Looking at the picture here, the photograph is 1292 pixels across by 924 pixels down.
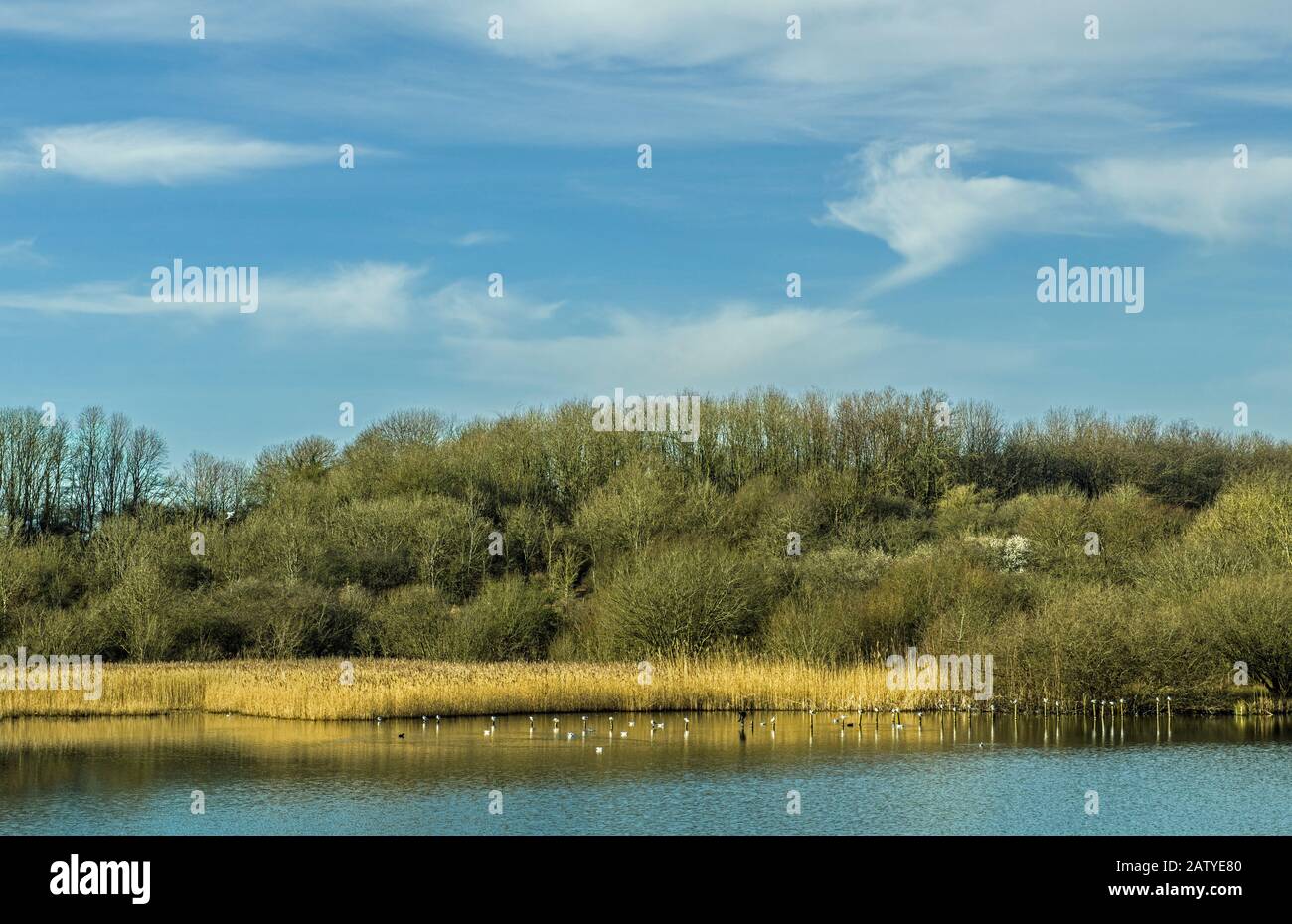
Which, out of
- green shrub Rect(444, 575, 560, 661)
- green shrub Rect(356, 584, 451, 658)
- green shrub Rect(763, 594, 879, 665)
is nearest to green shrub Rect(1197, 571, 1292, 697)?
green shrub Rect(763, 594, 879, 665)

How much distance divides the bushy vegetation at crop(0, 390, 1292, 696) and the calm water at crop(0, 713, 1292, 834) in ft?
20.9

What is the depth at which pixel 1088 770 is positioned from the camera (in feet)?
78.2

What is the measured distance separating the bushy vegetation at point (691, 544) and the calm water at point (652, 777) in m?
6.38

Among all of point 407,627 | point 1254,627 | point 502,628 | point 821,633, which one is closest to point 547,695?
point 821,633

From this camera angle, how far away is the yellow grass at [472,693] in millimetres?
32875

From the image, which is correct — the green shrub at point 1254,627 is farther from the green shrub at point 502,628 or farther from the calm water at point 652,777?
the green shrub at point 502,628

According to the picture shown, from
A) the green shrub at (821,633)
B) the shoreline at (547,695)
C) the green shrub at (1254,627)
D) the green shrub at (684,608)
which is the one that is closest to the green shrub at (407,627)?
the green shrub at (684,608)

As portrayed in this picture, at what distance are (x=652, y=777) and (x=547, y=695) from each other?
10913mm

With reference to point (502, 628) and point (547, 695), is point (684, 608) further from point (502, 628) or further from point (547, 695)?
point (547, 695)

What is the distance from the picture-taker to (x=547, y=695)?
34.1m

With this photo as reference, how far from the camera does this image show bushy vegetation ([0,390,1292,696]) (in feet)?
120
